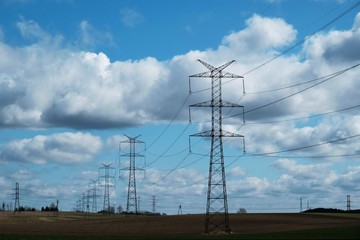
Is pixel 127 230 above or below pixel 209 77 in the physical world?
below

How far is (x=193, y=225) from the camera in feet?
362

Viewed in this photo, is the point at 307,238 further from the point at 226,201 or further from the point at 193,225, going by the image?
the point at 193,225

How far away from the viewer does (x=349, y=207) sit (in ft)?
505

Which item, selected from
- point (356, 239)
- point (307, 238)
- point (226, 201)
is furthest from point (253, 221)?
point (356, 239)

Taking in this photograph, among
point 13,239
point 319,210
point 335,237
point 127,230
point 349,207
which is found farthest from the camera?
point 319,210

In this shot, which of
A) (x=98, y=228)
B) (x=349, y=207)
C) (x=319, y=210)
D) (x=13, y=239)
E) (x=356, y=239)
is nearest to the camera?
(x=356, y=239)

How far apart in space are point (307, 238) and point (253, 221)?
60965 mm

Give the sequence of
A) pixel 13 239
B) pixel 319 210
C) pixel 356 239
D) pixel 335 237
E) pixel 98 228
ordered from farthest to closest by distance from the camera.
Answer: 1. pixel 319 210
2. pixel 98 228
3. pixel 13 239
4. pixel 335 237
5. pixel 356 239

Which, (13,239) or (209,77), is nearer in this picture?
(13,239)

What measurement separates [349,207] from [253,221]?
49724 mm

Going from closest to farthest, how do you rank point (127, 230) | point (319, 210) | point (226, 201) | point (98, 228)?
point (226, 201), point (127, 230), point (98, 228), point (319, 210)

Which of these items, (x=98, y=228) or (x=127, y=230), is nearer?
(x=127, y=230)

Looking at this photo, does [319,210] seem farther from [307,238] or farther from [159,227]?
[307,238]

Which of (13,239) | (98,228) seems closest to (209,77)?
(13,239)
